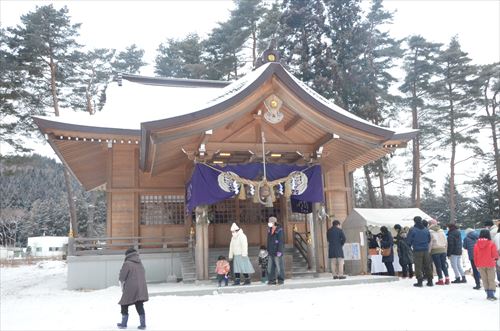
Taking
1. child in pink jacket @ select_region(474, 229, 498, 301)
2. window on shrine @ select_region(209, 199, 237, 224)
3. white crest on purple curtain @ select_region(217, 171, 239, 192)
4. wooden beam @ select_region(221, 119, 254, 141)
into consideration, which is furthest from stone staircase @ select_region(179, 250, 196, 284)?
child in pink jacket @ select_region(474, 229, 498, 301)

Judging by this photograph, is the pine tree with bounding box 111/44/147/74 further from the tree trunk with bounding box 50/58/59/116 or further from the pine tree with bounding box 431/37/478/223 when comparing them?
the pine tree with bounding box 431/37/478/223

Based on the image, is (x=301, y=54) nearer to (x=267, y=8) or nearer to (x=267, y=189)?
(x=267, y=8)

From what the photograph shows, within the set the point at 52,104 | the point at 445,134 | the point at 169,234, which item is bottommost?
the point at 169,234

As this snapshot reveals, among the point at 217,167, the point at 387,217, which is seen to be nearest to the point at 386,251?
the point at 387,217

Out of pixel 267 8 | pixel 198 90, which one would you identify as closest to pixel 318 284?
pixel 198 90

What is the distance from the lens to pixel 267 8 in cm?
3219

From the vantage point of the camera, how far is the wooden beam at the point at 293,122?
11425mm

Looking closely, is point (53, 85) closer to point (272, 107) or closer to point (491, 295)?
point (272, 107)

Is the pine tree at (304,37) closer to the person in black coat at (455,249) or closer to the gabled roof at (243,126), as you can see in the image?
the gabled roof at (243,126)

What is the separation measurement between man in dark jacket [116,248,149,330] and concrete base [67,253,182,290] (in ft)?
20.3

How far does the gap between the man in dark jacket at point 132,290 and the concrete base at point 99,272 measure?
6175mm

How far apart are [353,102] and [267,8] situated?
1119cm

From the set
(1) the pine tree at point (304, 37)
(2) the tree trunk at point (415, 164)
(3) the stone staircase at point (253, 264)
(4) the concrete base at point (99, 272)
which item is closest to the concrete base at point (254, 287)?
(3) the stone staircase at point (253, 264)

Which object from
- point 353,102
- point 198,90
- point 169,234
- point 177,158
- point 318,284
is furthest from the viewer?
point 353,102
